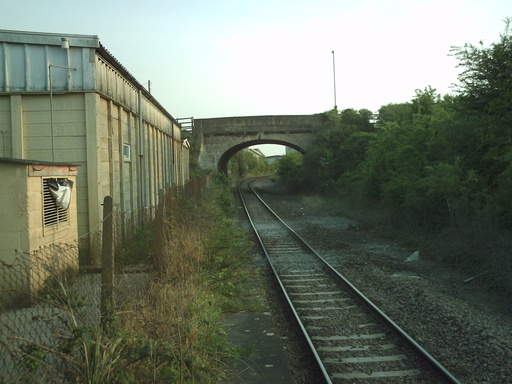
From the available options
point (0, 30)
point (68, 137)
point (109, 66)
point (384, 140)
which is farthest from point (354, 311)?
point (384, 140)

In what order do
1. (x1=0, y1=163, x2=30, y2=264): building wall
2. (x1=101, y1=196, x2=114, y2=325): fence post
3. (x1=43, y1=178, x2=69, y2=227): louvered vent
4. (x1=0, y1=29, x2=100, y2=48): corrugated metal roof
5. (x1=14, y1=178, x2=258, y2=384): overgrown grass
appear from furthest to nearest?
(x1=0, y1=29, x2=100, y2=48): corrugated metal roof, (x1=43, y1=178, x2=69, y2=227): louvered vent, (x1=0, y1=163, x2=30, y2=264): building wall, (x1=101, y1=196, x2=114, y2=325): fence post, (x1=14, y1=178, x2=258, y2=384): overgrown grass

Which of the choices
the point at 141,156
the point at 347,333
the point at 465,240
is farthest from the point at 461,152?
the point at 141,156

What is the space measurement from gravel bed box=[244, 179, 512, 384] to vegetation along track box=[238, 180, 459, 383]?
0.22 meters

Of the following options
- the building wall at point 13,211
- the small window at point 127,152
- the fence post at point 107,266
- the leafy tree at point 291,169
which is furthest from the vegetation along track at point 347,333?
the leafy tree at point 291,169

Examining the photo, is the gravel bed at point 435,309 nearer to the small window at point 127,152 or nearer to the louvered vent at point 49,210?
the louvered vent at point 49,210

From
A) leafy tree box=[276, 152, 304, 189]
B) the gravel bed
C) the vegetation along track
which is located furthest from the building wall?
leafy tree box=[276, 152, 304, 189]

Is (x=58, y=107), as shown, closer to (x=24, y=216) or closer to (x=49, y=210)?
(x=49, y=210)

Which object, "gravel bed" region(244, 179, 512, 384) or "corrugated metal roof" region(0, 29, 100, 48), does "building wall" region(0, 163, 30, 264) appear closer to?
"corrugated metal roof" region(0, 29, 100, 48)

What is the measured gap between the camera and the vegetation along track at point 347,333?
195 inches

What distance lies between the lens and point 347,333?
6199 millimetres

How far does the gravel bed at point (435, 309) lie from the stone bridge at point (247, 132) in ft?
71.7

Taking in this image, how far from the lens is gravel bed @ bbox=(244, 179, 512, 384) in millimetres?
5160

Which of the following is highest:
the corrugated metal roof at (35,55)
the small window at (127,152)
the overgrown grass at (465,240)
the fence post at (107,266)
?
the corrugated metal roof at (35,55)

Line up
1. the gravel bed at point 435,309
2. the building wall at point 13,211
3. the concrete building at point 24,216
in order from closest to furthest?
the gravel bed at point 435,309
the concrete building at point 24,216
the building wall at point 13,211
